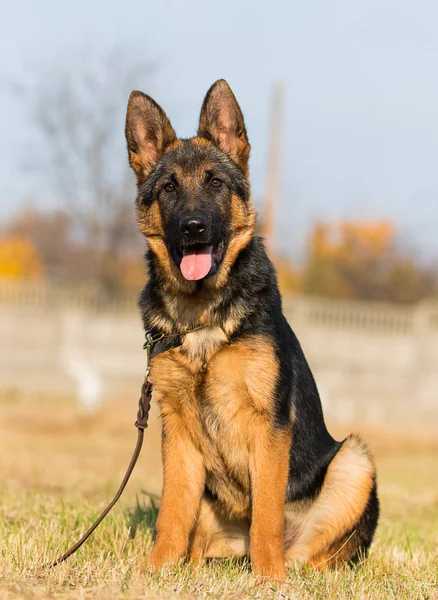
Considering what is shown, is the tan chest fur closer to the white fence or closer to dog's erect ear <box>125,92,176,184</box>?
dog's erect ear <box>125,92,176,184</box>

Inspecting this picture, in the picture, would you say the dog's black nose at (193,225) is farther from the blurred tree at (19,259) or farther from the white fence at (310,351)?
the blurred tree at (19,259)

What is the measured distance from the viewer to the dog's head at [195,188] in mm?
4855

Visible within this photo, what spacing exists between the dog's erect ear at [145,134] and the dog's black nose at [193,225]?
2.23 ft

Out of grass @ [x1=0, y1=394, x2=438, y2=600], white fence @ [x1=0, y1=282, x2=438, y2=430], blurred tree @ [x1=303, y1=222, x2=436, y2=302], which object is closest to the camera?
grass @ [x1=0, y1=394, x2=438, y2=600]

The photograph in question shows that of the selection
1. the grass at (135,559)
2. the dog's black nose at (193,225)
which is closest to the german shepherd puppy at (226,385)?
the dog's black nose at (193,225)

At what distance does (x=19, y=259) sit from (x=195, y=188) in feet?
133

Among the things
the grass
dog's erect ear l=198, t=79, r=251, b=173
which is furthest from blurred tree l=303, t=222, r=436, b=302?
dog's erect ear l=198, t=79, r=251, b=173

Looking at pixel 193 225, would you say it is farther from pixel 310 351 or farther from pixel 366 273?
pixel 366 273

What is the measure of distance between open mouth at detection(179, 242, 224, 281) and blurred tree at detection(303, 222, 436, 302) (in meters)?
A: 28.4

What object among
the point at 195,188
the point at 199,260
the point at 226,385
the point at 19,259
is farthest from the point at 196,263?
the point at 19,259

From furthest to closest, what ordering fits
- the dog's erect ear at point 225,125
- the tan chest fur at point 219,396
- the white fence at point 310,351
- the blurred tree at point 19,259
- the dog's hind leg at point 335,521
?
the blurred tree at point 19,259 < the white fence at point 310,351 < the dog's erect ear at point 225,125 < the dog's hind leg at point 335,521 < the tan chest fur at point 219,396

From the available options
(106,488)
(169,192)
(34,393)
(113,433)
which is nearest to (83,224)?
(34,393)

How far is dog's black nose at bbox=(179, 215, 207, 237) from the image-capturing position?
473 cm

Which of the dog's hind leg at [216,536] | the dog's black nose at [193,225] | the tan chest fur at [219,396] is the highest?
the dog's black nose at [193,225]
